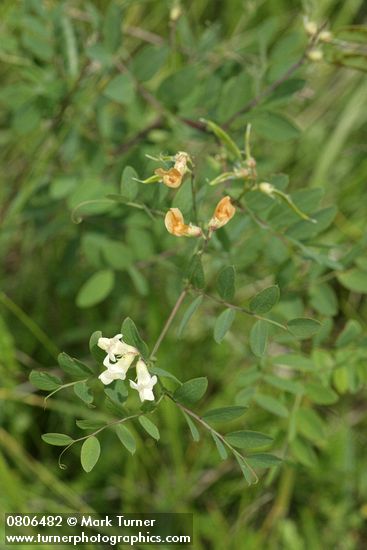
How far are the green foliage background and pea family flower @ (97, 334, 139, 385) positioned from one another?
273mm

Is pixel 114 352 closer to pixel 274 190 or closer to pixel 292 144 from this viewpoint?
pixel 274 190

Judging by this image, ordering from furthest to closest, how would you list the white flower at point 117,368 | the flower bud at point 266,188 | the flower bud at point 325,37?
Result: the flower bud at point 325,37 → the flower bud at point 266,188 → the white flower at point 117,368

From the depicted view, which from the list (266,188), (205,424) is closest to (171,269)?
(266,188)

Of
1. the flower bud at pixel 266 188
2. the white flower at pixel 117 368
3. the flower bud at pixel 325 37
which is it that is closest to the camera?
the white flower at pixel 117 368

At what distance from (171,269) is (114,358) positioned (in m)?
0.61

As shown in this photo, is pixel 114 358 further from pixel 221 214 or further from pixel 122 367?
pixel 221 214

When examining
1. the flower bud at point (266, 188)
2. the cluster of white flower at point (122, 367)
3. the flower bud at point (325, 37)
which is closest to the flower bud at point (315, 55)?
the flower bud at point (325, 37)

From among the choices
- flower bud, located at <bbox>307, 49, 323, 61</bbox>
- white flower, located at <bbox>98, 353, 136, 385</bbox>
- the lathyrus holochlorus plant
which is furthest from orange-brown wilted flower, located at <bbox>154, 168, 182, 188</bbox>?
flower bud, located at <bbox>307, 49, 323, 61</bbox>

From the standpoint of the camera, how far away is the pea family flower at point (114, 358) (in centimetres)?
82

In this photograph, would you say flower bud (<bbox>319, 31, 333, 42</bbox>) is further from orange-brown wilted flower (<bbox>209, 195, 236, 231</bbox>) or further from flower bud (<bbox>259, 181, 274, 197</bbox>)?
orange-brown wilted flower (<bbox>209, 195, 236, 231</bbox>)

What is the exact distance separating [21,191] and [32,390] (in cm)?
48

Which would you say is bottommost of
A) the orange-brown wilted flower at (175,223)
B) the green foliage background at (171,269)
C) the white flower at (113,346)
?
the green foliage background at (171,269)

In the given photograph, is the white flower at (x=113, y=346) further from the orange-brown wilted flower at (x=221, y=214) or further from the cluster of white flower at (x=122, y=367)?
the orange-brown wilted flower at (x=221, y=214)

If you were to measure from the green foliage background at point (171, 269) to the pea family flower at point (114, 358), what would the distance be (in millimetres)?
273
